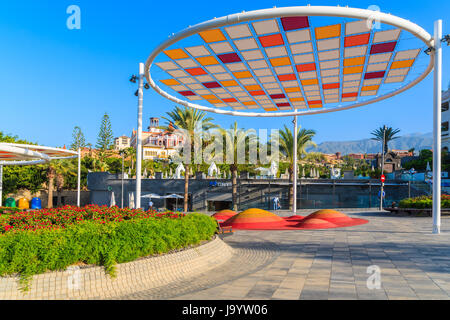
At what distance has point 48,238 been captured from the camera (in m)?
8.16

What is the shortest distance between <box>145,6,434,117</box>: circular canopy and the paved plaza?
805cm

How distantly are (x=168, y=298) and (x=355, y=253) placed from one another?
742cm

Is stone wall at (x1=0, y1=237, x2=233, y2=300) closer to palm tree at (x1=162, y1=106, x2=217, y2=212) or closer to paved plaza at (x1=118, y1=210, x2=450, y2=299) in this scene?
paved plaza at (x1=118, y1=210, x2=450, y2=299)

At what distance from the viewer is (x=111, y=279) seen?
27.2ft

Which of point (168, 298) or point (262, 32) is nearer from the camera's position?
point (168, 298)


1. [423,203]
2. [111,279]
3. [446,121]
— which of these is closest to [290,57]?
[111,279]

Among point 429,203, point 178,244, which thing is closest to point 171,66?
point 178,244

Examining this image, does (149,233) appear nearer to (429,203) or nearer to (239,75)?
(239,75)

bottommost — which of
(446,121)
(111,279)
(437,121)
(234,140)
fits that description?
(111,279)

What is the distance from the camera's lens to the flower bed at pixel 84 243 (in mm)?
7570

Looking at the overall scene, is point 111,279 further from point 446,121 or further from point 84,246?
point 446,121

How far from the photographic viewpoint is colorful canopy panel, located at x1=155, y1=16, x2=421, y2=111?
45.3 feet

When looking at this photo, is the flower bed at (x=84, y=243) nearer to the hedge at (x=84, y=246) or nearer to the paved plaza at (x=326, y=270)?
Answer: the hedge at (x=84, y=246)

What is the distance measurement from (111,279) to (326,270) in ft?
18.7
